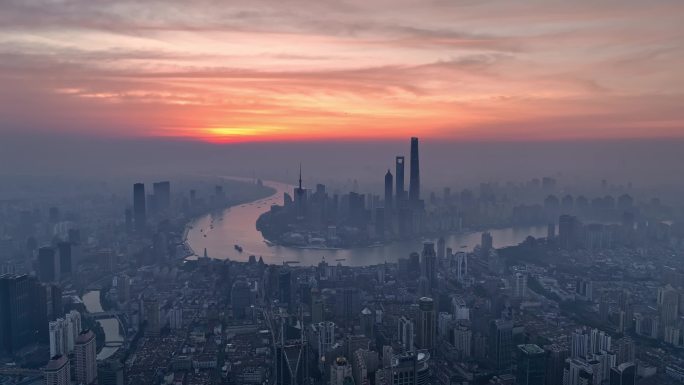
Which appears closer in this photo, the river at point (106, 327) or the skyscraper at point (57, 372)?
the skyscraper at point (57, 372)

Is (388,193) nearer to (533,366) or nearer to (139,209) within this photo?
(139,209)

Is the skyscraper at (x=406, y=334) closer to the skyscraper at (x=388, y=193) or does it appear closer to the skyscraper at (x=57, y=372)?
the skyscraper at (x=57, y=372)

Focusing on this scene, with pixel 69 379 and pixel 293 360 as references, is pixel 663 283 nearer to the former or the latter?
pixel 293 360

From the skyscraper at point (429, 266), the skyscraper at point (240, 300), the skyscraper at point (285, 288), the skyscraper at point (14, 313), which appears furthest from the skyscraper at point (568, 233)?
the skyscraper at point (14, 313)

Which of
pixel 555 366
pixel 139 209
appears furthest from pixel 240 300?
pixel 139 209

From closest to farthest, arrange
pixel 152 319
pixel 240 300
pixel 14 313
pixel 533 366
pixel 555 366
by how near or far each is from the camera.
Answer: pixel 533 366
pixel 555 366
pixel 14 313
pixel 152 319
pixel 240 300

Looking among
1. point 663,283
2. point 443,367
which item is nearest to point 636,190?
point 663,283
